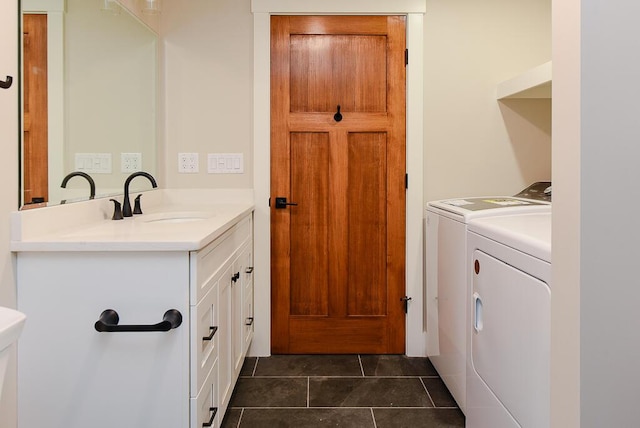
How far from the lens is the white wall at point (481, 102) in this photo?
2582 mm

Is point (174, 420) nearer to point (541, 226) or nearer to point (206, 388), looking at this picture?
point (206, 388)

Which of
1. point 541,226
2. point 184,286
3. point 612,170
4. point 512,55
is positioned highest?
point 512,55

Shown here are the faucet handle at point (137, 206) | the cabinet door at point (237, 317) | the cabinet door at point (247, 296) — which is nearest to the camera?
the cabinet door at point (237, 317)

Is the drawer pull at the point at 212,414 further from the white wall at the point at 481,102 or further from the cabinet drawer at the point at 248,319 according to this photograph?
the white wall at the point at 481,102

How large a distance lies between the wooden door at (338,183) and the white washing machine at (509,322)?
866 mm

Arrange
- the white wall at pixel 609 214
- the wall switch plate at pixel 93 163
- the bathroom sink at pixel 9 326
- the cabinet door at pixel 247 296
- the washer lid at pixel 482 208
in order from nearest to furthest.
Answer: the bathroom sink at pixel 9 326 → the white wall at pixel 609 214 → the wall switch plate at pixel 93 163 → the washer lid at pixel 482 208 → the cabinet door at pixel 247 296

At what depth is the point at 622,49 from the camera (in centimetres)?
78

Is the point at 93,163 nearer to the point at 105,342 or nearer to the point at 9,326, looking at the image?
the point at 105,342

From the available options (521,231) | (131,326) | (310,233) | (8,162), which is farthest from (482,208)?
(8,162)

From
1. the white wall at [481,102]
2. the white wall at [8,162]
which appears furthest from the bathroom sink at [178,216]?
the white wall at [481,102]

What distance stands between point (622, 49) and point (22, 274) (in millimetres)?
1521

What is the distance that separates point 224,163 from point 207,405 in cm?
148

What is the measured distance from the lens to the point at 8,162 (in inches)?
48.9

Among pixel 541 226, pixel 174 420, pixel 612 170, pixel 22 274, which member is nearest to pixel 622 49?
pixel 612 170
